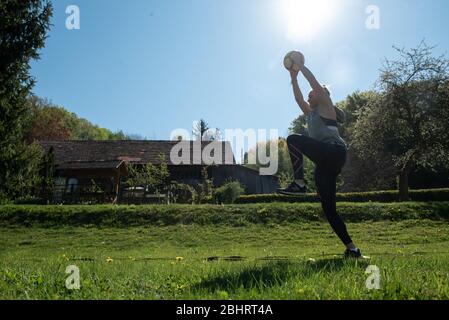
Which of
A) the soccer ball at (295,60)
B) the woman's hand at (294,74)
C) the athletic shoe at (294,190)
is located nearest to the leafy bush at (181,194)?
the athletic shoe at (294,190)

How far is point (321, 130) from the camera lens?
577 cm

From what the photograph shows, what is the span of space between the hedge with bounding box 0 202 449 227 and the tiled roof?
22407 mm

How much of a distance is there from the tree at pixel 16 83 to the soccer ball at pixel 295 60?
17.1 meters

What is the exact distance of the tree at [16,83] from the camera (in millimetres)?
19156

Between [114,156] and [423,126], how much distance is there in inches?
1181

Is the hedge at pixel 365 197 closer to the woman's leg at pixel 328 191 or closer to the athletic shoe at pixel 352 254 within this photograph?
the athletic shoe at pixel 352 254

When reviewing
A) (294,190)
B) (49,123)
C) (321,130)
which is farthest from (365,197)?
(49,123)

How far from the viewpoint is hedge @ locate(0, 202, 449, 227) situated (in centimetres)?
1755

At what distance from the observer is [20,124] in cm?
1975

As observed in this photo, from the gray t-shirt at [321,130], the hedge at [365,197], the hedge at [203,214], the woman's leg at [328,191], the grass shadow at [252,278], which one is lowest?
the hedge at [203,214]

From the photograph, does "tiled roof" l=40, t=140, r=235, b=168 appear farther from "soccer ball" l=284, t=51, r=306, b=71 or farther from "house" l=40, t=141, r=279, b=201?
"soccer ball" l=284, t=51, r=306, b=71

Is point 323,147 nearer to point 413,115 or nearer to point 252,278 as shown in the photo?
point 252,278

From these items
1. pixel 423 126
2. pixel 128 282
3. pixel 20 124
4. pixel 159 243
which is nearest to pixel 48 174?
pixel 20 124
